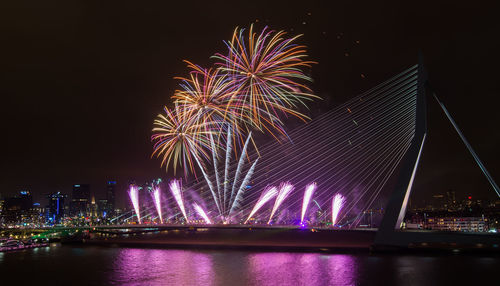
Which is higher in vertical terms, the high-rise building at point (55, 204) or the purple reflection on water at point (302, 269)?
the high-rise building at point (55, 204)

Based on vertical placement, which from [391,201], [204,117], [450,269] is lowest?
[450,269]

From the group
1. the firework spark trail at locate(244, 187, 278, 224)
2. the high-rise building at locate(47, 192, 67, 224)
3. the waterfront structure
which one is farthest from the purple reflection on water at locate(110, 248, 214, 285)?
the high-rise building at locate(47, 192, 67, 224)

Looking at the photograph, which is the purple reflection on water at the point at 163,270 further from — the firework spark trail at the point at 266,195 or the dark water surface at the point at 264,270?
the firework spark trail at the point at 266,195

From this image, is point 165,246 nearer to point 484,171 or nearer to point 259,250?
point 259,250

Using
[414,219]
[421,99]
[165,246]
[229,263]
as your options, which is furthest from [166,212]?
[414,219]

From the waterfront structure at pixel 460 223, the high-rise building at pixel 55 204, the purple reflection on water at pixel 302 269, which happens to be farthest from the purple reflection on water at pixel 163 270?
the high-rise building at pixel 55 204

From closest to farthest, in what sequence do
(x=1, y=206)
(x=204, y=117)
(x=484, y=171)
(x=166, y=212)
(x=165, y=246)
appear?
(x=484, y=171) → (x=204, y=117) → (x=165, y=246) → (x=166, y=212) → (x=1, y=206)

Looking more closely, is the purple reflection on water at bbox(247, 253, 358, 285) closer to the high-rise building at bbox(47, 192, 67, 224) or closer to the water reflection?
the water reflection

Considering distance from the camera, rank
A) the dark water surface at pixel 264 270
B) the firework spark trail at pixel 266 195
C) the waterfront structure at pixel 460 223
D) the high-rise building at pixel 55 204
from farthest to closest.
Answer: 1. the high-rise building at pixel 55 204
2. the waterfront structure at pixel 460 223
3. the firework spark trail at pixel 266 195
4. the dark water surface at pixel 264 270
